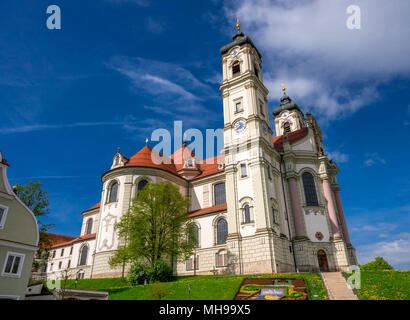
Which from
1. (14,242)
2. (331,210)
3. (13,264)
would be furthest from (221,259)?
(14,242)

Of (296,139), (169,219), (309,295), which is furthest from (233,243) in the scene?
(296,139)

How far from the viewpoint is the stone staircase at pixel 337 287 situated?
18.2m

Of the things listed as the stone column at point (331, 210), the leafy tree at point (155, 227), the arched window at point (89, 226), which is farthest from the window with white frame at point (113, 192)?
the stone column at point (331, 210)

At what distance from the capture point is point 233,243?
31172 mm

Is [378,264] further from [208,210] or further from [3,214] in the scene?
[3,214]

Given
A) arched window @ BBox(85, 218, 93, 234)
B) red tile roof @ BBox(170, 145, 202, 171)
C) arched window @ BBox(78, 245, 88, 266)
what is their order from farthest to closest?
red tile roof @ BBox(170, 145, 202, 171) → arched window @ BBox(85, 218, 93, 234) → arched window @ BBox(78, 245, 88, 266)

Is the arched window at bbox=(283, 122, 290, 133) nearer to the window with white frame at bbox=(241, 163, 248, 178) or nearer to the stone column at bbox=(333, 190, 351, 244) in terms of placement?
the stone column at bbox=(333, 190, 351, 244)

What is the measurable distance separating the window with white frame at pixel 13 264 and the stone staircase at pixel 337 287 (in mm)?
20086

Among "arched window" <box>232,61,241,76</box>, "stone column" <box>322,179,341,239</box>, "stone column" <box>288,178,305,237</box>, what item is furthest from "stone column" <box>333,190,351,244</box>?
"arched window" <box>232,61,241,76</box>

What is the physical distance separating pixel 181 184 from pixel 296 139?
17934 millimetres

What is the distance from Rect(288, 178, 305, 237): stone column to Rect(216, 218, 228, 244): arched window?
8462 millimetres

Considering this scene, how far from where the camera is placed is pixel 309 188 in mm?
36750

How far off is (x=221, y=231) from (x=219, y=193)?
6.62 meters

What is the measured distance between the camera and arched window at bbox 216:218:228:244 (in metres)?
34.6
